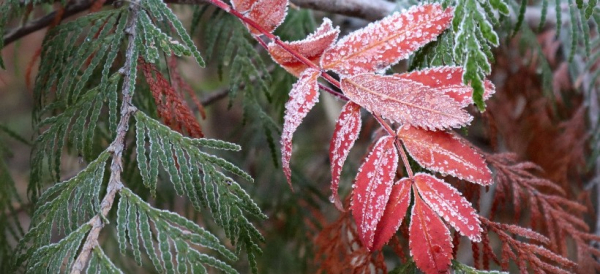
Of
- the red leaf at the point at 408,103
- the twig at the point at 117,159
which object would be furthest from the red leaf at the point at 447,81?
the twig at the point at 117,159

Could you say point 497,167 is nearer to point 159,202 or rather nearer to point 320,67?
point 320,67

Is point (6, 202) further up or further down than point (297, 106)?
further down

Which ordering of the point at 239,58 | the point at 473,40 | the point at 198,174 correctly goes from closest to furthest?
the point at 473,40, the point at 198,174, the point at 239,58

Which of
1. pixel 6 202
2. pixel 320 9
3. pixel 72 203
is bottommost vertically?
pixel 6 202

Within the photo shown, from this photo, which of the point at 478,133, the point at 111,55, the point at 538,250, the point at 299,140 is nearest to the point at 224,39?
the point at 111,55

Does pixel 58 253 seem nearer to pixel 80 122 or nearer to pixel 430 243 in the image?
pixel 80 122

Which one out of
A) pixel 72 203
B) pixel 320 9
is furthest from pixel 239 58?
pixel 72 203

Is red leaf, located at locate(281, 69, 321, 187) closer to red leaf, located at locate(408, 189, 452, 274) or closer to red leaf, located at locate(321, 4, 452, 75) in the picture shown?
red leaf, located at locate(321, 4, 452, 75)

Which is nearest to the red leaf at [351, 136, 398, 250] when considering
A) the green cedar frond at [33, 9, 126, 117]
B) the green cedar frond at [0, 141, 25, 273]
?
the green cedar frond at [33, 9, 126, 117]
